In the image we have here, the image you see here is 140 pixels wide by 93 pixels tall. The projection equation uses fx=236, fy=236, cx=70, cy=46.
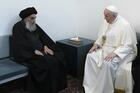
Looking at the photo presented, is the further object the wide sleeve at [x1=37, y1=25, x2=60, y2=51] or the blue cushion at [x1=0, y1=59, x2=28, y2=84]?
the wide sleeve at [x1=37, y1=25, x2=60, y2=51]

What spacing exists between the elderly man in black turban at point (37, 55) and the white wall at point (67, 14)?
242 mm

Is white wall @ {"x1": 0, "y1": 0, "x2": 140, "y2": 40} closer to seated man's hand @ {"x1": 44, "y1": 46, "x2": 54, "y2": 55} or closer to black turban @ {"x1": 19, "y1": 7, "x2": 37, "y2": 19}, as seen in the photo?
black turban @ {"x1": 19, "y1": 7, "x2": 37, "y2": 19}

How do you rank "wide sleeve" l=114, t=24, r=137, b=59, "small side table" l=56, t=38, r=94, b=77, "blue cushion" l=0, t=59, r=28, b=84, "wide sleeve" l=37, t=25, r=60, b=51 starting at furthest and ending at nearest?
"small side table" l=56, t=38, r=94, b=77 < "wide sleeve" l=37, t=25, r=60, b=51 < "wide sleeve" l=114, t=24, r=137, b=59 < "blue cushion" l=0, t=59, r=28, b=84

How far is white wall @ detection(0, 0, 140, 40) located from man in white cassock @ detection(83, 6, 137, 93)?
0.56 metres

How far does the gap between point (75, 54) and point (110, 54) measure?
73cm

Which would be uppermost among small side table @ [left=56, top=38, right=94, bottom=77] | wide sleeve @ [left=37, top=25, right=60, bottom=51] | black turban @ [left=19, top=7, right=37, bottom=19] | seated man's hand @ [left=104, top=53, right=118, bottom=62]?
black turban @ [left=19, top=7, right=37, bottom=19]

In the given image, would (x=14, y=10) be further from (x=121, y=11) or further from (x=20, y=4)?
(x=121, y=11)

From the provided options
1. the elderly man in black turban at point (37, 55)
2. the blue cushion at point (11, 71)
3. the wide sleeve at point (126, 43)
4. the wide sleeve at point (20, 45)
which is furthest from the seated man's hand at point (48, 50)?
the wide sleeve at point (126, 43)

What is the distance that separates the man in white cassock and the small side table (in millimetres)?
333

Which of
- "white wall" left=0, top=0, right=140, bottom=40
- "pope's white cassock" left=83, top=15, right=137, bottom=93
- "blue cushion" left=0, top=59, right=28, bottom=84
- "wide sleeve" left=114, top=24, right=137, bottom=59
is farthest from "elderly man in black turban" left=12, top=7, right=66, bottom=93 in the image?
"wide sleeve" left=114, top=24, right=137, bottom=59

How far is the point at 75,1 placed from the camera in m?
4.58

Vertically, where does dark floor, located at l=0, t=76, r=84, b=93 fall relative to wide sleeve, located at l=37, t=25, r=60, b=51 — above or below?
below

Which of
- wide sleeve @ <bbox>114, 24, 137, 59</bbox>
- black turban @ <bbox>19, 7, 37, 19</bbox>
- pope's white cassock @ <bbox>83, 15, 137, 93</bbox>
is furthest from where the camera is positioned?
black turban @ <bbox>19, 7, 37, 19</bbox>

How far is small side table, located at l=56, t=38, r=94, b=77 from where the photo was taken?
388cm
